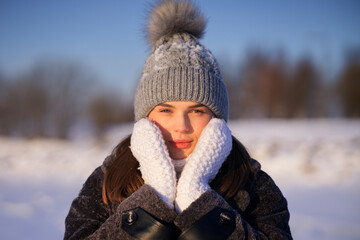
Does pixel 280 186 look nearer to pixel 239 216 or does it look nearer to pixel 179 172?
pixel 179 172

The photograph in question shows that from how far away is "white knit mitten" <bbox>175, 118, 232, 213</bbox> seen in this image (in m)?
1.49

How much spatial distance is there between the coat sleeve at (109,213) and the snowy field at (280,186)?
27.1 inches

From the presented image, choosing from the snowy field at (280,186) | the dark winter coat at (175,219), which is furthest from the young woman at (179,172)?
the snowy field at (280,186)

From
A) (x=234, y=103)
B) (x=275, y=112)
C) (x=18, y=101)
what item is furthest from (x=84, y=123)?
(x=275, y=112)

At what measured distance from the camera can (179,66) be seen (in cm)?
182

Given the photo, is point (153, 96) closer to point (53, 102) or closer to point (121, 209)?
point (121, 209)

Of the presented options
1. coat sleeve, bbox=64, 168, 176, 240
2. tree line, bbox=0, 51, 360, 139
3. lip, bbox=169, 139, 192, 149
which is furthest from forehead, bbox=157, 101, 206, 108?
tree line, bbox=0, 51, 360, 139

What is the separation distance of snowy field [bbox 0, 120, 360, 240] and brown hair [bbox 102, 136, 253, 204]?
0.47 meters

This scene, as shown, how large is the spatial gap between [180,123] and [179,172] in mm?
311

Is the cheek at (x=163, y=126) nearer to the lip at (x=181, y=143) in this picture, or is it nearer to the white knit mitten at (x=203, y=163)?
the lip at (x=181, y=143)

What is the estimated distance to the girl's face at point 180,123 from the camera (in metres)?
1.70

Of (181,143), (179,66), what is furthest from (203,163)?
(179,66)

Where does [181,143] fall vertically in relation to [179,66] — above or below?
below

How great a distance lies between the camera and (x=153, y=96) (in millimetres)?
1808
